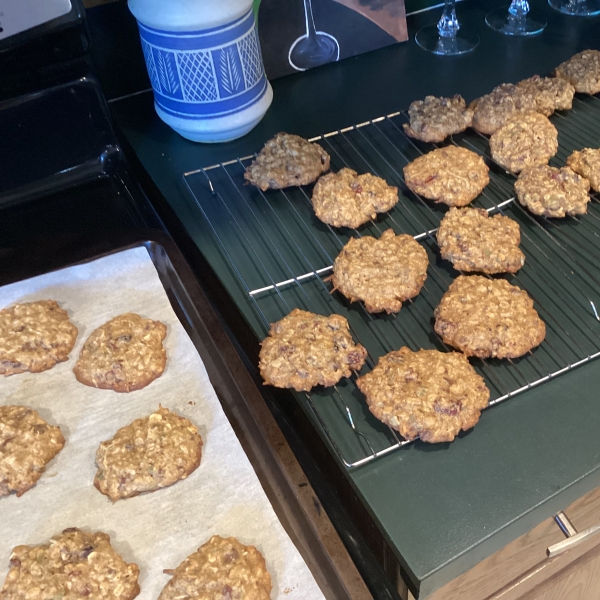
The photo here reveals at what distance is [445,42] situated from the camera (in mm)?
1782

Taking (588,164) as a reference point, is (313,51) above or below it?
above

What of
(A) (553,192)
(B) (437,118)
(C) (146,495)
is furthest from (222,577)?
(B) (437,118)

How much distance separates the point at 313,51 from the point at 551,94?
650 millimetres

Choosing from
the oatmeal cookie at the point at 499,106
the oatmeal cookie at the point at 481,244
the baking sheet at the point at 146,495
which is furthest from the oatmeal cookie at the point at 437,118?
the baking sheet at the point at 146,495

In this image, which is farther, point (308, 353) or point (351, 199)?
point (351, 199)

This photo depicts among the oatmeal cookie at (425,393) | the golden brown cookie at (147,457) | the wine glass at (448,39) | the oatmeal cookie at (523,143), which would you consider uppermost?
the wine glass at (448,39)

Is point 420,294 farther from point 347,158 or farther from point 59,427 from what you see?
point 59,427

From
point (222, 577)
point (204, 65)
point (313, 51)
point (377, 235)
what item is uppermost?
point (204, 65)

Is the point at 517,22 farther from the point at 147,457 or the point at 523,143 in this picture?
the point at 147,457

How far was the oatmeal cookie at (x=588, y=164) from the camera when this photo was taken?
1.33 metres

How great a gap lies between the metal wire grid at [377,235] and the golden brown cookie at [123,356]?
8.2 inches

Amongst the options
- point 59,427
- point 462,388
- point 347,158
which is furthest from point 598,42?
point 59,427

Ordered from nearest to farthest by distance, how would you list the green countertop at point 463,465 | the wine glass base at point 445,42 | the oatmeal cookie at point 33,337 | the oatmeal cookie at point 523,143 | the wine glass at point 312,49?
the green countertop at point 463,465 → the oatmeal cookie at point 33,337 → the oatmeal cookie at point 523,143 → the wine glass at point 312,49 → the wine glass base at point 445,42

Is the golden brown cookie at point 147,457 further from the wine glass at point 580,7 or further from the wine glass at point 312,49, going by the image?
the wine glass at point 580,7
